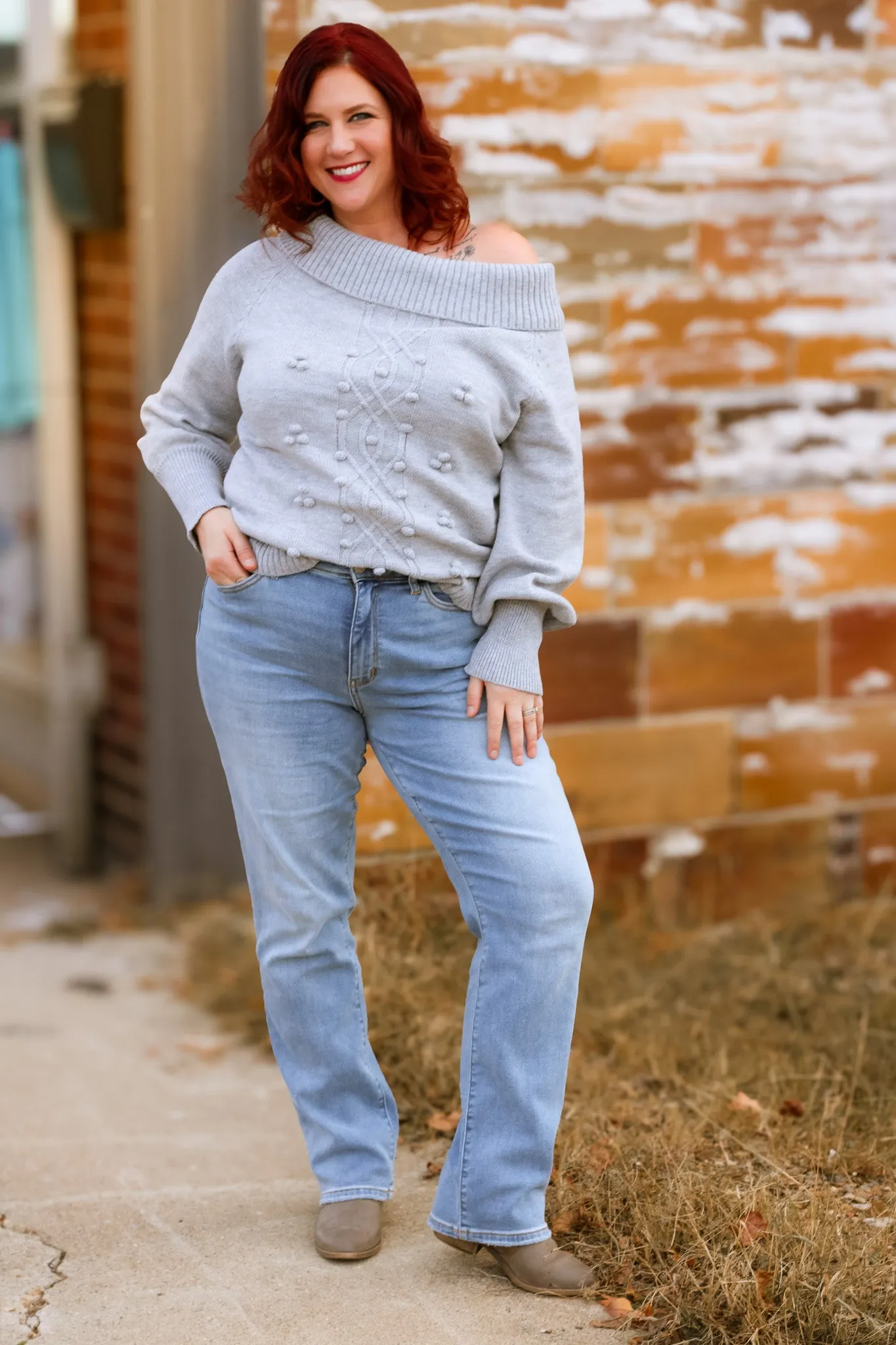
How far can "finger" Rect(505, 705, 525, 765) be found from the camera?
9.01 feet

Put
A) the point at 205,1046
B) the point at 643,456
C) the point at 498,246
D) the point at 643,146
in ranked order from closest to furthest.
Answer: the point at 498,246 → the point at 205,1046 → the point at 643,146 → the point at 643,456

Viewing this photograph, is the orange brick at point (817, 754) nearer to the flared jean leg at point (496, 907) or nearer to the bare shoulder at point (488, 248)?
the flared jean leg at point (496, 907)

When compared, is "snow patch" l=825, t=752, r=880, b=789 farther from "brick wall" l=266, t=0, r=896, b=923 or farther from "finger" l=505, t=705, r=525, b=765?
"finger" l=505, t=705, r=525, b=765

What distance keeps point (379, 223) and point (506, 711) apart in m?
0.79

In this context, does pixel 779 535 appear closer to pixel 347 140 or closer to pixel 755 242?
pixel 755 242

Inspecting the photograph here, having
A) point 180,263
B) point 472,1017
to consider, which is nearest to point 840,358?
point 180,263

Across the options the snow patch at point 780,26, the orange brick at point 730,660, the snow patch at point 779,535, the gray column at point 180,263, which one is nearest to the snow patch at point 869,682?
the orange brick at point 730,660

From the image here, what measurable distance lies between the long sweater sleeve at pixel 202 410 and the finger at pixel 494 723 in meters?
0.55

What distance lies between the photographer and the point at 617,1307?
9.10ft

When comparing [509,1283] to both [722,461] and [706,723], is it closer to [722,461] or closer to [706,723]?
[706,723]

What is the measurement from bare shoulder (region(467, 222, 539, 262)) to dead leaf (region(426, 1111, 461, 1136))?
163cm

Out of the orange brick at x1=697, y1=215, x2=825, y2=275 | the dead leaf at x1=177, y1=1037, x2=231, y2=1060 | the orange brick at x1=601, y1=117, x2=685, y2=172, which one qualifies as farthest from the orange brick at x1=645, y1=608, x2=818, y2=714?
the dead leaf at x1=177, y1=1037, x2=231, y2=1060

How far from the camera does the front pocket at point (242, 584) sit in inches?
Result: 109

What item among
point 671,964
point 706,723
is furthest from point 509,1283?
point 706,723
